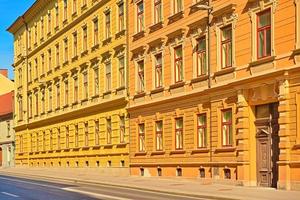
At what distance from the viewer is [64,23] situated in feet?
179

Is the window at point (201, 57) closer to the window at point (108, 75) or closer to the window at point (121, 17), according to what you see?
the window at point (121, 17)

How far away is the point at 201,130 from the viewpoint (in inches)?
1222

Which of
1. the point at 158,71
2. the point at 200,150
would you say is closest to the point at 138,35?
the point at 158,71

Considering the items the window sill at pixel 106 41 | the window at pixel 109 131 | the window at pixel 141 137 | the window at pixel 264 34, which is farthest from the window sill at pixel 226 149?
the window sill at pixel 106 41

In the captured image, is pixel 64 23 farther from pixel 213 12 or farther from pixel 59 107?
pixel 213 12

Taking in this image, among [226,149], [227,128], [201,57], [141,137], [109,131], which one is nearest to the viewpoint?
[226,149]

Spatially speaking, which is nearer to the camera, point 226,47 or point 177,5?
point 226,47

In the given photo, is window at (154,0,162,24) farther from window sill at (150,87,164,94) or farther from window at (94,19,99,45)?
window at (94,19,99,45)

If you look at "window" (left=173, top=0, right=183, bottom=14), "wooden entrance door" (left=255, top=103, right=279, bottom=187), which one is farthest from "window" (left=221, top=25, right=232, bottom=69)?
"window" (left=173, top=0, right=183, bottom=14)

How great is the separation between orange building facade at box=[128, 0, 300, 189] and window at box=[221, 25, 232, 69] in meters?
0.05

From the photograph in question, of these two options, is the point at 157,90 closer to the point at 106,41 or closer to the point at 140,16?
the point at 140,16

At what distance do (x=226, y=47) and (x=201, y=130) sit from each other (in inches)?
180

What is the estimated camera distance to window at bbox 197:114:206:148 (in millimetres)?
30703

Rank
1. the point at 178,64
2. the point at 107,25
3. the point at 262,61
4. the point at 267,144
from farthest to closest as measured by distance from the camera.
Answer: the point at 107,25, the point at 178,64, the point at 267,144, the point at 262,61
